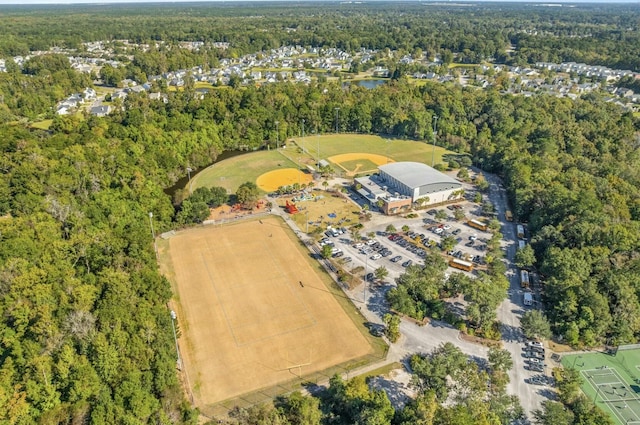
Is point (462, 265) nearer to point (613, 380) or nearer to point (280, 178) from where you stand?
point (613, 380)

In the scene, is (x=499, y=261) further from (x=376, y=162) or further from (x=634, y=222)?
(x=376, y=162)

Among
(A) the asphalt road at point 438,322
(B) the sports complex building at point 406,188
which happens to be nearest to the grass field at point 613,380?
(A) the asphalt road at point 438,322

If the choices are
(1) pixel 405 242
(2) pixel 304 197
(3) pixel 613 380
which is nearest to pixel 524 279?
(3) pixel 613 380

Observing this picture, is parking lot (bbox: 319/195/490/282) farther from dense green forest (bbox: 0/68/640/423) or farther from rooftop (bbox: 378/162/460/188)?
dense green forest (bbox: 0/68/640/423)

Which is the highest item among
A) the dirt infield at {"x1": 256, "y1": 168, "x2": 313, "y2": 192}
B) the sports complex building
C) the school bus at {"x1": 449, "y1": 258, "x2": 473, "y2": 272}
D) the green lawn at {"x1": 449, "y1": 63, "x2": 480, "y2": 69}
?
the green lawn at {"x1": 449, "y1": 63, "x2": 480, "y2": 69}

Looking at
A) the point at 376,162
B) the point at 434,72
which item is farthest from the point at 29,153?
the point at 434,72

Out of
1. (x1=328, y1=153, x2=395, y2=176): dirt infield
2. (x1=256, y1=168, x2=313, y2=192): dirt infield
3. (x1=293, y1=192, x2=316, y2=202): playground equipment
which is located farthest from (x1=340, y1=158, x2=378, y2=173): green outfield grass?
(x1=293, y1=192, x2=316, y2=202): playground equipment
